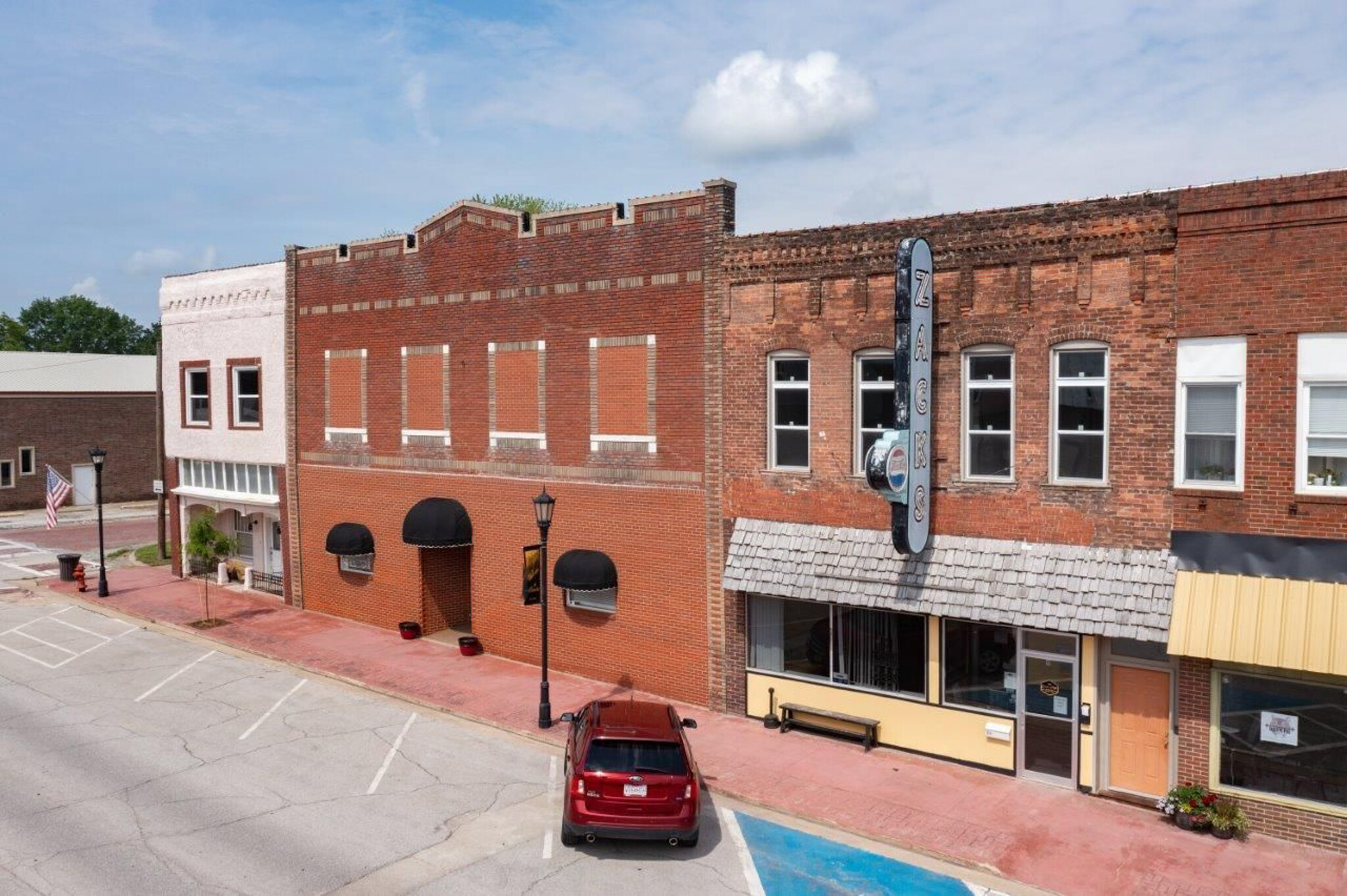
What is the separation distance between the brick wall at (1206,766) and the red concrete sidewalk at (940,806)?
184 millimetres

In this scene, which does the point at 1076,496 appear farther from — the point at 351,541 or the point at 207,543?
the point at 207,543

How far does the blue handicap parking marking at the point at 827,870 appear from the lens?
12570 mm

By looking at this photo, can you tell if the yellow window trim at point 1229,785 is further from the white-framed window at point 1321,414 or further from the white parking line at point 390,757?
the white parking line at point 390,757

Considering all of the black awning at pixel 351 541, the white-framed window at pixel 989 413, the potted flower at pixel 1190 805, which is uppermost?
the white-framed window at pixel 989 413

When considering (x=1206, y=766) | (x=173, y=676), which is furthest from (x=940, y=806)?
(x=173, y=676)

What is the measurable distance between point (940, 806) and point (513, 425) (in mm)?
12622

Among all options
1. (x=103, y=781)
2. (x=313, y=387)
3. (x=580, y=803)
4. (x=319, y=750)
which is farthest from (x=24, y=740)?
(x=313, y=387)

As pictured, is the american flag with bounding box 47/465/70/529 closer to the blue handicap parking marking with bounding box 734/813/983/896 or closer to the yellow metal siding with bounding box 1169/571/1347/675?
the blue handicap parking marking with bounding box 734/813/983/896

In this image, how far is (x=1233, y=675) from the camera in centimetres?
1399

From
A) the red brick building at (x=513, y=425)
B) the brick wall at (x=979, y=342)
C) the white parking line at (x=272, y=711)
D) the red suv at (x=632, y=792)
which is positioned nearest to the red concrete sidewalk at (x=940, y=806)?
the white parking line at (x=272, y=711)

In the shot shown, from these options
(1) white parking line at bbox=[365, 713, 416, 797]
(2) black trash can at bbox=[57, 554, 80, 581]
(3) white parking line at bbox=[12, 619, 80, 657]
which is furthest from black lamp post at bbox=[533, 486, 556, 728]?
(2) black trash can at bbox=[57, 554, 80, 581]

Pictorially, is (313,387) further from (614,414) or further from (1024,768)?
(1024,768)

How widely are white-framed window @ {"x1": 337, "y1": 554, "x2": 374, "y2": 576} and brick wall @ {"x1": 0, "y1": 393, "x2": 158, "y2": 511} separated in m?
29.5

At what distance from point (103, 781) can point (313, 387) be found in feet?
47.6
